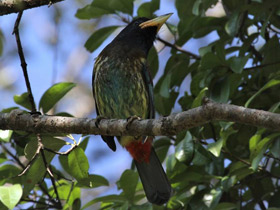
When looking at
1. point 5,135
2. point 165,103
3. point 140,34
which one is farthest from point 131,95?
point 5,135

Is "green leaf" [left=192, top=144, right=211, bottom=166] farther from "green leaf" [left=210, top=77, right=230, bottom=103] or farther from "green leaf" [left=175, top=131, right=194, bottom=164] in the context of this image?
"green leaf" [left=210, top=77, right=230, bottom=103]

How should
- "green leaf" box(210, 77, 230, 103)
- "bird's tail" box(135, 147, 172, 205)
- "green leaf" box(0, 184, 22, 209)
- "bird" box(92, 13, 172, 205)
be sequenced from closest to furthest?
"green leaf" box(0, 184, 22, 209)
"green leaf" box(210, 77, 230, 103)
"bird's tail" box(135, 147, 172, 205)
"bird" box(92, 13, 172, 205)

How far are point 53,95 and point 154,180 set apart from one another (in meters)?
0.91

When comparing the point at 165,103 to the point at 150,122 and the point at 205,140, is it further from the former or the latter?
the point at 150,122

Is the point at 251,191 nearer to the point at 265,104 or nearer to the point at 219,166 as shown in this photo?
the point at 219,166

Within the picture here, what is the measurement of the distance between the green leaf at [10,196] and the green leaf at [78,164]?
33cm

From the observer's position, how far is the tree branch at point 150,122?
2189 mm

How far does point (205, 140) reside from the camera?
3.34 metres

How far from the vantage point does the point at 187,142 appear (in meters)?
3.01

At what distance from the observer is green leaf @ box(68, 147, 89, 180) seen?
302 cm

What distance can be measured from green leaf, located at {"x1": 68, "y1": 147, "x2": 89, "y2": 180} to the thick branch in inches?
35.7

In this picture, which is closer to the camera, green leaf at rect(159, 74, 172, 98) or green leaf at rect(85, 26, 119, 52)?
green leaf at rect(159, 74, 172, 98)

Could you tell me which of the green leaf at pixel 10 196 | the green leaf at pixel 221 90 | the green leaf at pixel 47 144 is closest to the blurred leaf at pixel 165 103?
the green leaf at pixel 221 90

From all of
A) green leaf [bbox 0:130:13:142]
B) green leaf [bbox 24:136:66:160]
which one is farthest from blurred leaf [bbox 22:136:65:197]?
green leaf [bbox 0:130:13:142]
